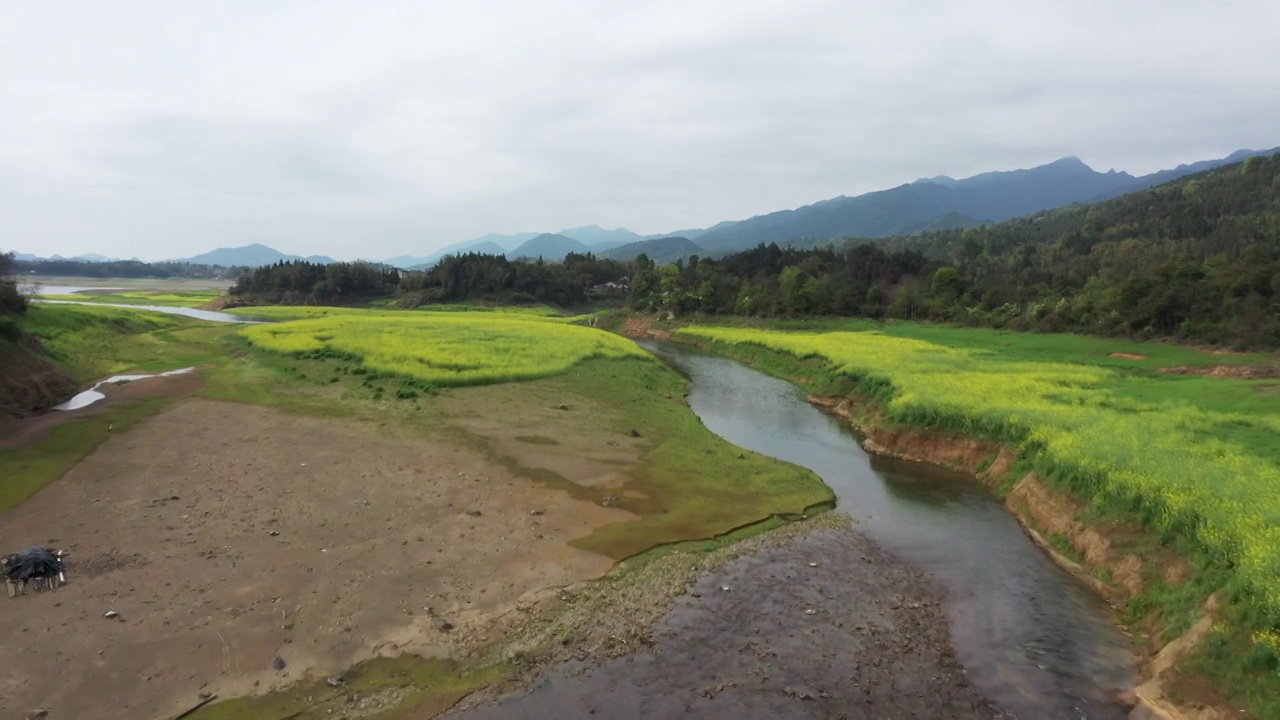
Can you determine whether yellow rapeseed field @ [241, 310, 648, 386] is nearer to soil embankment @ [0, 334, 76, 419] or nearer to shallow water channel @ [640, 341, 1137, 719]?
soil embankment @ [0, 334, 76, 419]

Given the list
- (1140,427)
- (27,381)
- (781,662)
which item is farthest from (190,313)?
(1140,427)

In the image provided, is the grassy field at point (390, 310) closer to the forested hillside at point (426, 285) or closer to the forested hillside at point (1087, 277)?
the forested hillside at point (426, 285)

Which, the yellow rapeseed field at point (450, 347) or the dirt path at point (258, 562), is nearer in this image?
the dirt path at point (258, 562)

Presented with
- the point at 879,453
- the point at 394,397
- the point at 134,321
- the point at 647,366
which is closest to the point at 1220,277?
the point at 879,453

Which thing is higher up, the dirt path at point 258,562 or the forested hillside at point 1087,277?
the forested hillside at point 1087,277

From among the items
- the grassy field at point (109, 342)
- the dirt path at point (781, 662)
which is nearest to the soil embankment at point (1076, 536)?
the dirt path at point (781, 662)

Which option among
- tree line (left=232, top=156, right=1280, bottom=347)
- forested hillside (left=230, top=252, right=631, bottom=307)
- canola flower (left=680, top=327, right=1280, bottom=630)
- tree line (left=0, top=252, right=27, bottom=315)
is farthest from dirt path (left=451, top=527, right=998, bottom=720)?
forested hillside (left=230, top=252, right=631, bottom=307)
